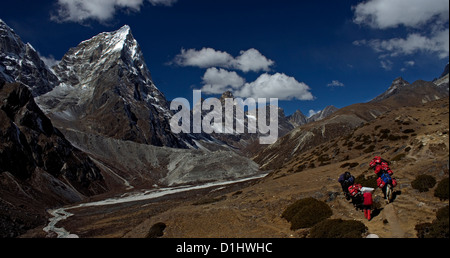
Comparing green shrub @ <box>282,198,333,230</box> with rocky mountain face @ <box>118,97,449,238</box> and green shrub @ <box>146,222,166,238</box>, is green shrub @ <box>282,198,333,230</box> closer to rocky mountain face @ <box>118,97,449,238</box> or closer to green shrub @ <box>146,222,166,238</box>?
rocky mountain face @ <box>118,97,449,238</box>

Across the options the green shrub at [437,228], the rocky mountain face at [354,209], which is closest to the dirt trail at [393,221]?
the rocky mountain face at [354,209]

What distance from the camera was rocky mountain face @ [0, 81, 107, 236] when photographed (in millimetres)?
62359

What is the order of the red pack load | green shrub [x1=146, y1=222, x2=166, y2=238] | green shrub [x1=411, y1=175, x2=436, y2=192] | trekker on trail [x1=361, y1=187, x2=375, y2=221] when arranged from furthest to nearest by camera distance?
green shrub [x1=146, y1=222, x2=166, y2=238]
the red pack load
green shrub [x1=411, y1=175, x2=436, y2=192]
trekker on trail [x1=361, y1=187, x2=375, y2=221]

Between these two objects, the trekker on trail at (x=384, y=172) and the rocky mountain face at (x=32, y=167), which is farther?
the rocky mountain face at (x=32, y=167)

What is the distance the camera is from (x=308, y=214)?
64.6 feet

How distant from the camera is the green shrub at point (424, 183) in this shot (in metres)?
16.9

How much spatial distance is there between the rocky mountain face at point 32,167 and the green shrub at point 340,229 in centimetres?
4883

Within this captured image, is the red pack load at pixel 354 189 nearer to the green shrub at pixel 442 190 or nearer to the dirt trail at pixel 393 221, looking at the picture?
the dirt trail at pixel 393 221

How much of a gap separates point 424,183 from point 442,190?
1869 millimetres

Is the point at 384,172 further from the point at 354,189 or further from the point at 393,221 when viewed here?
the point at 393,221

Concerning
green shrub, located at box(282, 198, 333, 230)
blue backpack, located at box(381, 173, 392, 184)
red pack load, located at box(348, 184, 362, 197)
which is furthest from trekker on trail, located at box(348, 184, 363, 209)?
green shrub, located at box(282, 198, 333, 230)

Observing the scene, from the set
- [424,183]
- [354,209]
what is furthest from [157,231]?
[424,183]

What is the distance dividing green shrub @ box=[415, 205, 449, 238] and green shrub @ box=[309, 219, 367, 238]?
241 cm
